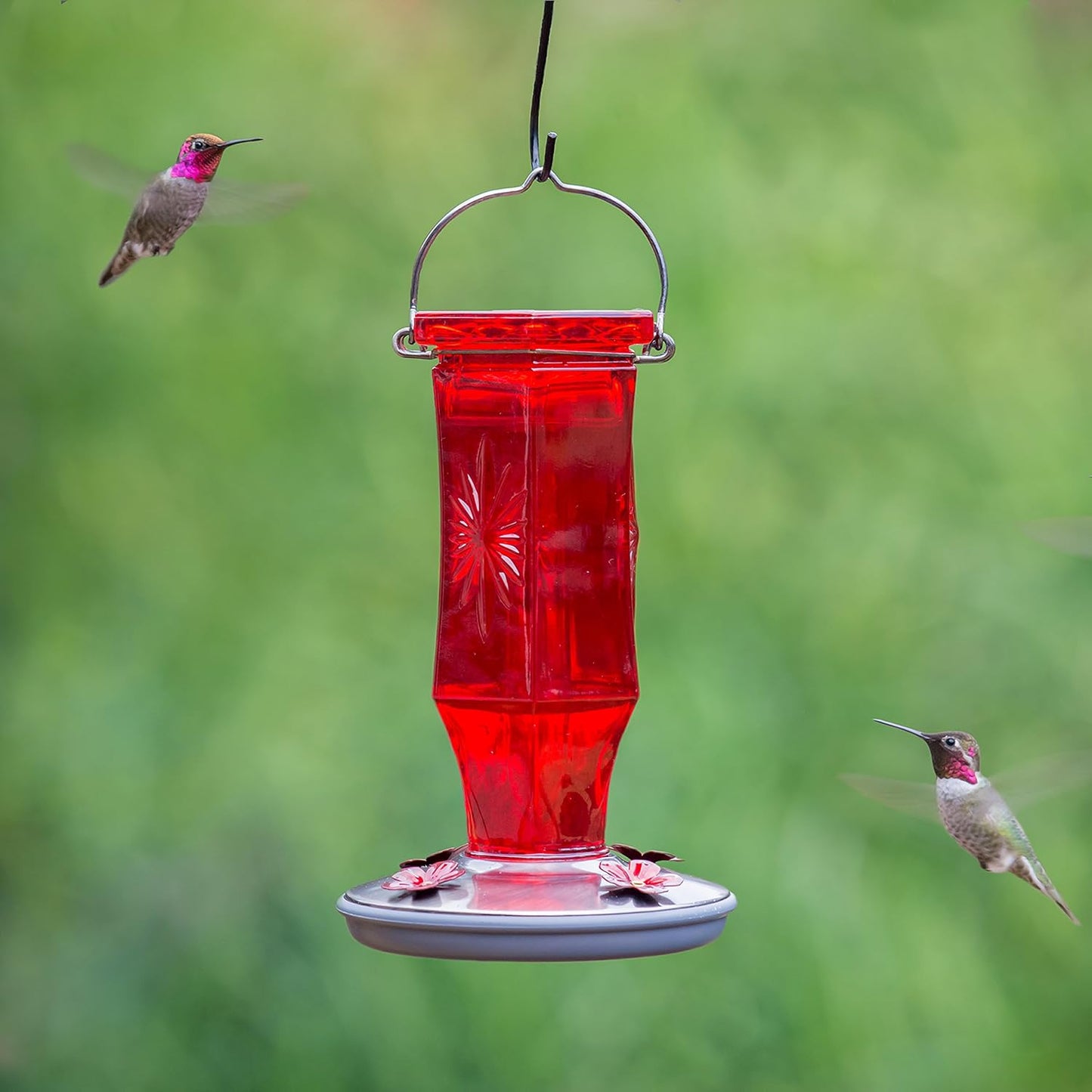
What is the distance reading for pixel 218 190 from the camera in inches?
99.6

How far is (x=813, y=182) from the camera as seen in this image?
4570mm

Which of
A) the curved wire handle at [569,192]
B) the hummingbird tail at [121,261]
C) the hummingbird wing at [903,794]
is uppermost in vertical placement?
the hummingbird tail at [121,261]

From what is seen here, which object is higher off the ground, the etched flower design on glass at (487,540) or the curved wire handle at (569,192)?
the curved wire handle at (569,192)

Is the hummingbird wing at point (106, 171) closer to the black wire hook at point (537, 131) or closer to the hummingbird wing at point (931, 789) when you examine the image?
the black wire hook at point (537, 131)

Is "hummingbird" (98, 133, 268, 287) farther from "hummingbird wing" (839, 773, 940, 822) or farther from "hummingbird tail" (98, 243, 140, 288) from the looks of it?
"hummingbird wing" (839, 773, 940, 822)

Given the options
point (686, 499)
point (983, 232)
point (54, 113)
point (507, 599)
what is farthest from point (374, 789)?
point (507, 599)

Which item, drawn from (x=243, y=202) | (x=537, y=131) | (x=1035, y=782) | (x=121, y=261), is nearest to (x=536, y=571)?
(x=537, y=131)

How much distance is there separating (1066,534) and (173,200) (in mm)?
1428

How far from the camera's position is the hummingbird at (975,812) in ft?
8.35

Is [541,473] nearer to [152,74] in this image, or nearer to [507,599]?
[507,599]

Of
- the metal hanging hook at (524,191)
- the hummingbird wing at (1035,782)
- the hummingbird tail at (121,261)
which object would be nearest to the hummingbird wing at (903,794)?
the hummingbird wing at (1035,782)

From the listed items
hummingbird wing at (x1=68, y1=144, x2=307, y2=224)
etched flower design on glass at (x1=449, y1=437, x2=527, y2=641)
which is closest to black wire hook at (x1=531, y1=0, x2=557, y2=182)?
etched flower design on glass at (x1=449, y1=437, x2=527, y2=641)

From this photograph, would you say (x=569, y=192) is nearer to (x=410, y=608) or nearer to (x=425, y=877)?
(x=425, y=877)

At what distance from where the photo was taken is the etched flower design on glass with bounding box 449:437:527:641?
1.77m
